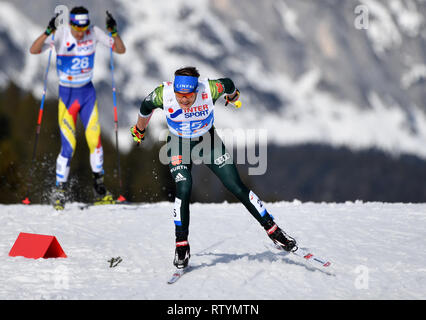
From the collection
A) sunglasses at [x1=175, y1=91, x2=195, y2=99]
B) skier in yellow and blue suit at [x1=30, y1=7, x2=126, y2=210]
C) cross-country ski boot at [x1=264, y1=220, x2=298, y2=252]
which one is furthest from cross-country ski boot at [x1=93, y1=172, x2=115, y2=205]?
cross-country ski boot at [x1=264, y1=220, x2=298, y2=252]

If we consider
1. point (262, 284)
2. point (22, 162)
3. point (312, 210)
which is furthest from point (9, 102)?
point (262, 284)

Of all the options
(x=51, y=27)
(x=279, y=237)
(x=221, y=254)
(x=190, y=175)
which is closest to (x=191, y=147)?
(x=190, y=175)

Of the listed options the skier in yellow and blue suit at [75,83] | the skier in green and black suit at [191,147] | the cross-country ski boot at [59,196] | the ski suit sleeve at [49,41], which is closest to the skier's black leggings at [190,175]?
the skier in green and black suit at [191,147]

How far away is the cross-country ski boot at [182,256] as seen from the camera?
629 centimetres

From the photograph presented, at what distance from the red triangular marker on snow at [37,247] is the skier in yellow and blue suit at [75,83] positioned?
9.16 ft

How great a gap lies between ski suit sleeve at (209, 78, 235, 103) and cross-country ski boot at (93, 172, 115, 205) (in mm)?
4137

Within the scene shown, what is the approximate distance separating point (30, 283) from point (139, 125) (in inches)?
76.0

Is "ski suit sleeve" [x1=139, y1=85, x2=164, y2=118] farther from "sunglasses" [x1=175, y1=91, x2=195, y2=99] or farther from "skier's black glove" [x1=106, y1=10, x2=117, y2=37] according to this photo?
"skier's black glove" [x1=106, y1=10, x2=117, y2=37]

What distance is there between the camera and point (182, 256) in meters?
6.32

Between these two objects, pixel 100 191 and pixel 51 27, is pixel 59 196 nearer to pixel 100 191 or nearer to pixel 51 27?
pixel 100 191

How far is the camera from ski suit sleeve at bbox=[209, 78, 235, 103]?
21.0 ft

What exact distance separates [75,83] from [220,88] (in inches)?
157

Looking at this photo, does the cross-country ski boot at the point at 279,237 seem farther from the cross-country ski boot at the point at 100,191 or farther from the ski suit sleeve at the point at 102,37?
the ski suit sleeve at the point at 102,37
